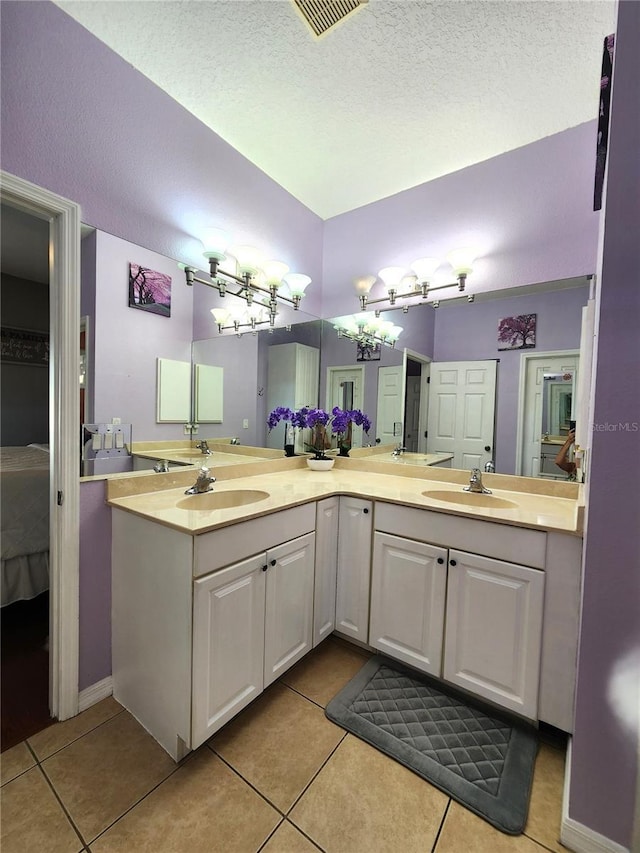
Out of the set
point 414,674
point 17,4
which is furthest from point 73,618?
point 17,4

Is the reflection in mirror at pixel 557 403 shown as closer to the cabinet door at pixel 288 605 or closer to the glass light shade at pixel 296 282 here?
the cabinet door at pixel 288 605

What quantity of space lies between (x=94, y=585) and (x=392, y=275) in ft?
7.35

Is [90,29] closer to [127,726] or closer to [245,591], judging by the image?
[245,591]

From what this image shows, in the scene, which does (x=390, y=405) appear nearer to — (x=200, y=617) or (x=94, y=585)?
(x=200, y=617)

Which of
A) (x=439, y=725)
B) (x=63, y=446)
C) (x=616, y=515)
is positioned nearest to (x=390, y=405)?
(x=616, y=515)

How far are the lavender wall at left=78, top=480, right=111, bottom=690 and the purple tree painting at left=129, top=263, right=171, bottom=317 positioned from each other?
0.82 m

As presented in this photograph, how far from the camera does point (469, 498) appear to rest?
1.80 meters

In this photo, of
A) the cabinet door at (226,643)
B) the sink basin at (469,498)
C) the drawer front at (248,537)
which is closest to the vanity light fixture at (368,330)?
the sink basin at (469,498)

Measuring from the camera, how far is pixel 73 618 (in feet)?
4.45

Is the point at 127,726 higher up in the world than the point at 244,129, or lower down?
lower down

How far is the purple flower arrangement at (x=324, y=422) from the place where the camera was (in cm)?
236

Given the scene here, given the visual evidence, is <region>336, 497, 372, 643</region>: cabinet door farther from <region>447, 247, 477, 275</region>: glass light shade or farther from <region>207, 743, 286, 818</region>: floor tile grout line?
<region>447, 247, 477, 275</region>: glass light shade

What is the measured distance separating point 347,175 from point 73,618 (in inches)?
105

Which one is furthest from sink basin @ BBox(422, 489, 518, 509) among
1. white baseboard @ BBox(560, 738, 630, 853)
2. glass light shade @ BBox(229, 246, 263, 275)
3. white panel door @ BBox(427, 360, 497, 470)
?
glass light shade @ BBox(229, 246, 263, 275)
